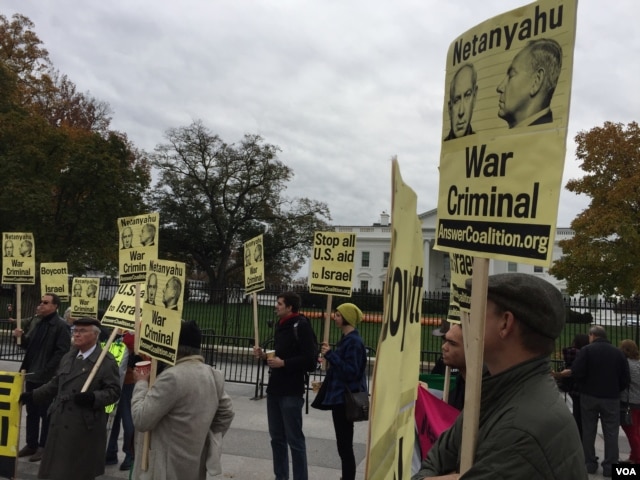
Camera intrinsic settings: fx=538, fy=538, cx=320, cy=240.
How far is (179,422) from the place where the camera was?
380 centimetres

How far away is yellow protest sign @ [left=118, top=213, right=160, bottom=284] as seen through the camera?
6.16 metres

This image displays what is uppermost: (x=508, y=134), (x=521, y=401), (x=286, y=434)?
(x=508, y=134)

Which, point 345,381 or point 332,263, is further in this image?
point 332,263

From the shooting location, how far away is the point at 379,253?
8375 centimetres

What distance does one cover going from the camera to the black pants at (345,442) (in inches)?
223

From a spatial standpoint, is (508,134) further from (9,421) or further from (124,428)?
(124,428)

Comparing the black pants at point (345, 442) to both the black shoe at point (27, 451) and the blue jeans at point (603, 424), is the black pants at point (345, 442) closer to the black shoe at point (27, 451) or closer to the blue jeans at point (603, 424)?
the blue jeans at point (603, 424)

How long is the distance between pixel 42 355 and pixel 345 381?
3.89 m

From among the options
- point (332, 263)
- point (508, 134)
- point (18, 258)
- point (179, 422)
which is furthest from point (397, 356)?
point (18, 258)

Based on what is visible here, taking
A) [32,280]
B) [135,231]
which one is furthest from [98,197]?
[135,231]

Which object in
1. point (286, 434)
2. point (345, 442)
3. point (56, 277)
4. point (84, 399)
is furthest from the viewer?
point (56, 277)

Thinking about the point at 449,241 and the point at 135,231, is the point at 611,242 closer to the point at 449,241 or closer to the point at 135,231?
the point at 135,231

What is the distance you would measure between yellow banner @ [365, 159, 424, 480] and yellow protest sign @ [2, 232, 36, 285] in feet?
28.5

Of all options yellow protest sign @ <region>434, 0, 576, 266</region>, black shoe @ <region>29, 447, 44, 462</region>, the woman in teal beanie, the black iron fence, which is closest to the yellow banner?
yellow protest sign @ <region>434, 0, 576, 266</region>
